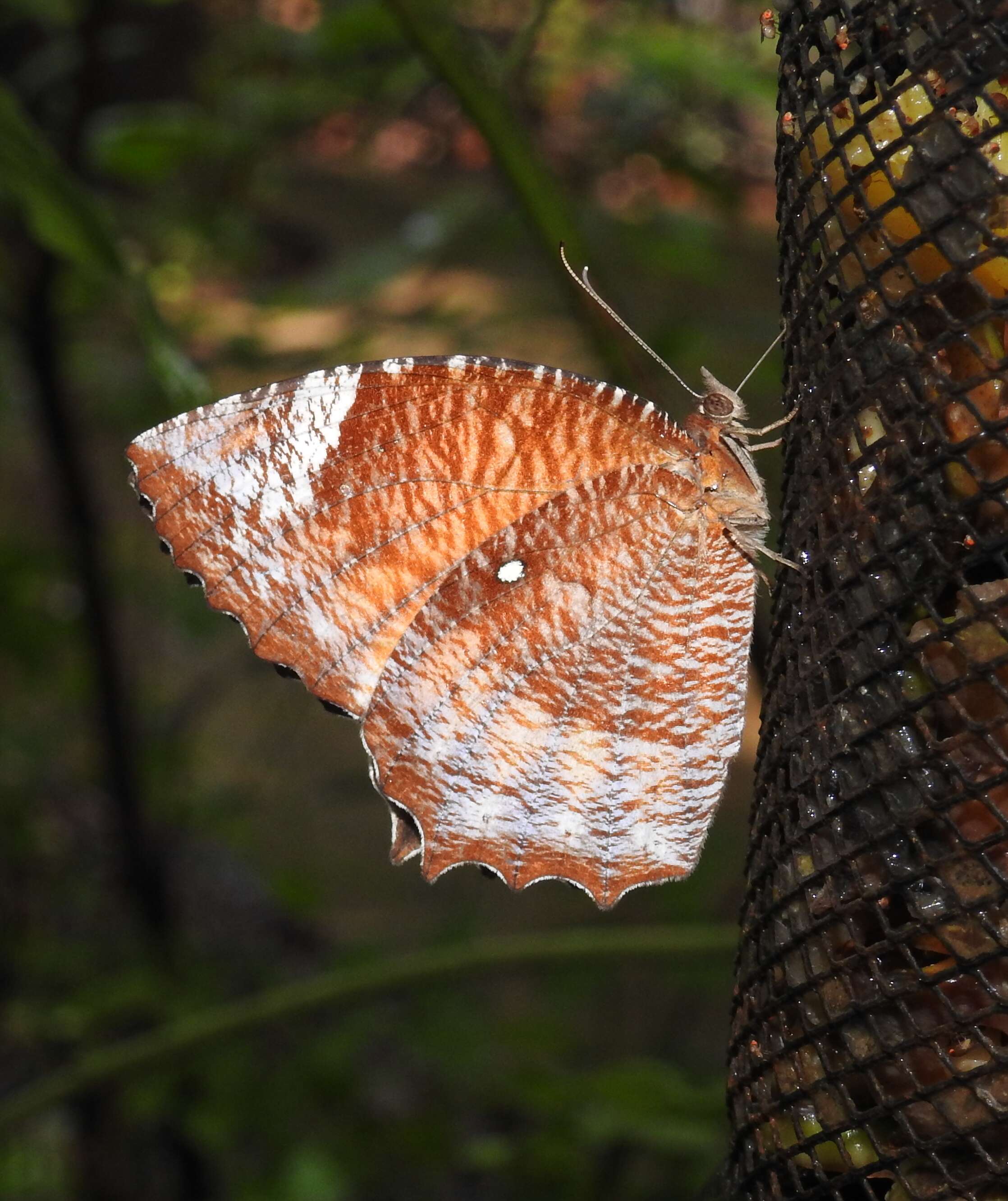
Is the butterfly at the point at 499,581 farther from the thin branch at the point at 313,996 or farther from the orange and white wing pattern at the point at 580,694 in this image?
the thin branch at the point at 313,996

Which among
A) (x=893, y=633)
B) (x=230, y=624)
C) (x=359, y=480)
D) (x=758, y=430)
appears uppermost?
(x=230, y=624)

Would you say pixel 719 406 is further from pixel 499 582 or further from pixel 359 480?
pixel 359 480

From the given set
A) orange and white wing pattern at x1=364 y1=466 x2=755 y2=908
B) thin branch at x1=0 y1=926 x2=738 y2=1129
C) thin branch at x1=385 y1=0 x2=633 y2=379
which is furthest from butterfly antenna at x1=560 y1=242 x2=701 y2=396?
thin branch at x1=0 y1=926 x2=738 y2=1129

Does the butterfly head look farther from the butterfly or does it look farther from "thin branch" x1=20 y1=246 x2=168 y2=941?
"thin branch" x1=20 y1=246 x2=168 y2=941

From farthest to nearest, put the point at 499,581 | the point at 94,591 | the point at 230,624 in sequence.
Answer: the point at 230,624
the point at 94,591
the point at 499,581

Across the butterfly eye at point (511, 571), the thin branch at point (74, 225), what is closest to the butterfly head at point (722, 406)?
the butterfly eye at point (511, 571)

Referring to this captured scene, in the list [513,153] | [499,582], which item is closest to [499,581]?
[499,582]
